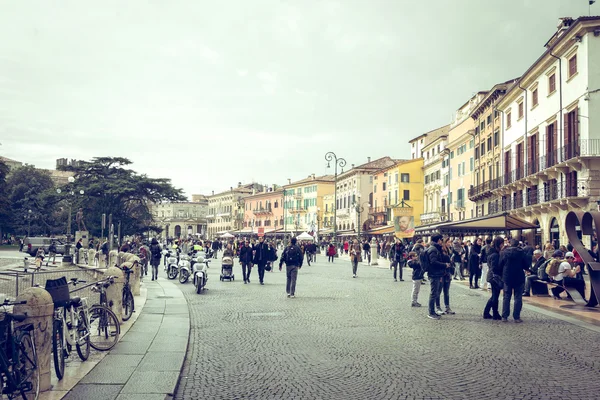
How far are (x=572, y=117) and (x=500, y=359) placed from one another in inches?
1069

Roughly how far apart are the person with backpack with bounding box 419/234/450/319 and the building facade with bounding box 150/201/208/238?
6242 inches

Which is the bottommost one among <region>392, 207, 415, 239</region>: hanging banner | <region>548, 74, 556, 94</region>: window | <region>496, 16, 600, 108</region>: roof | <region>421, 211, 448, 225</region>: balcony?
<region>392, 207, 415, 239</region>: hanging banner

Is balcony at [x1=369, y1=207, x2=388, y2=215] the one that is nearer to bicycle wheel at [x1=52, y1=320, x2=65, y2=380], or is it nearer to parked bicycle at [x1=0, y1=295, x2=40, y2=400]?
bicycle wheel at [x1=52, y1=320, x2=65, y2=380]

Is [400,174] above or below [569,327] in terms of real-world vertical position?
above

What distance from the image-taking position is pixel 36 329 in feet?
19.6

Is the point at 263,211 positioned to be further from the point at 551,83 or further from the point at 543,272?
the point at 543,272

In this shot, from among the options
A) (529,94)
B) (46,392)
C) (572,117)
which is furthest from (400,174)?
(46,392)

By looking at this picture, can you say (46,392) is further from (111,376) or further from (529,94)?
(529,94)

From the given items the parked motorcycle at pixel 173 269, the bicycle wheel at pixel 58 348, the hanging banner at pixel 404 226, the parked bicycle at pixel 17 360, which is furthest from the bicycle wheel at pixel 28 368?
the hanging banner at pixel 404 226

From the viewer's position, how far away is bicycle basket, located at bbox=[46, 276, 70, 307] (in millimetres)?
6949

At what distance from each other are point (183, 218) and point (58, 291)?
16942 cm

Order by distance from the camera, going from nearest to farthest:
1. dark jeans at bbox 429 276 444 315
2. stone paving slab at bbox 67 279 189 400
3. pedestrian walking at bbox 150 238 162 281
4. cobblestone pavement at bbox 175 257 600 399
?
stone paving slab at bbox 67 279 189 400 → cobblestone pavement at bbox 175 257 600 399 → dark jeans at bbox 429 276 444 315 → pedestrian walking at bbox 150 238 162 281

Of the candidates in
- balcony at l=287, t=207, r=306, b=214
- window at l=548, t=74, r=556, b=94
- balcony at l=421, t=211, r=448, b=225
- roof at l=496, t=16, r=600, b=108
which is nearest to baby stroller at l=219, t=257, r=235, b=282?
roof at l=496, t=16, r=600, b=108

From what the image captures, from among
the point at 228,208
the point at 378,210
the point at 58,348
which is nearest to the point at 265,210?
the point at 228,208
